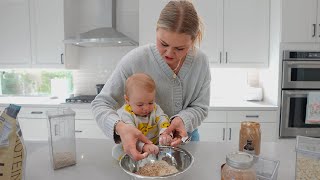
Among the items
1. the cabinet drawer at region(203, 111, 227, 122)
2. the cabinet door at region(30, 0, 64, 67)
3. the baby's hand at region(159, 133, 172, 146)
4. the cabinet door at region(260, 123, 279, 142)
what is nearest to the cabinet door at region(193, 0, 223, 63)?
the cabinet drawer at region(203, 111, 227, 122)

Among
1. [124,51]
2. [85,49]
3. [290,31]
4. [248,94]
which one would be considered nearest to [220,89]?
[248,94]

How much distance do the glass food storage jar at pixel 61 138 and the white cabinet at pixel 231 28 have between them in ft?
6.75

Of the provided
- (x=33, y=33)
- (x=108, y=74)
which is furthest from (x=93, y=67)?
(x=33, y=33)

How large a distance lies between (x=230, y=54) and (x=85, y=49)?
70.9 inches

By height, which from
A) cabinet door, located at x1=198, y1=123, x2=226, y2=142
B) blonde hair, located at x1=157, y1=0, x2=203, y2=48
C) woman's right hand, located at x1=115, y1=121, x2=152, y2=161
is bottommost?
cabinet door, located at x1=198, y1=123, x2=226, y2=142

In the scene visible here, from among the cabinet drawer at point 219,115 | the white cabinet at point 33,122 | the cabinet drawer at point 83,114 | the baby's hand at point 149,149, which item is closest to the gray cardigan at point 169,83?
the baby's hand at point 149,149

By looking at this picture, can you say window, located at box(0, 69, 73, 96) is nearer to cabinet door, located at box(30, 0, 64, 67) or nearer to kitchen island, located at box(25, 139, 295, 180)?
cabinet door, located at box(30, 0, 64, 67)

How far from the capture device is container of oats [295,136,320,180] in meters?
0.72

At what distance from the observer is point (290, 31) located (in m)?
2.56

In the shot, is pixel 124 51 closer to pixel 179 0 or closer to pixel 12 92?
pixel 12 92

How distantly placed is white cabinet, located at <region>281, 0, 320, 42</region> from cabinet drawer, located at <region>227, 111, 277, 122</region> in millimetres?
761

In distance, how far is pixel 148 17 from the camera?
286 centimetres

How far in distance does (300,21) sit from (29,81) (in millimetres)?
3341

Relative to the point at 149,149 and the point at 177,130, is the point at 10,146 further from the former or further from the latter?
the point at 177,130
